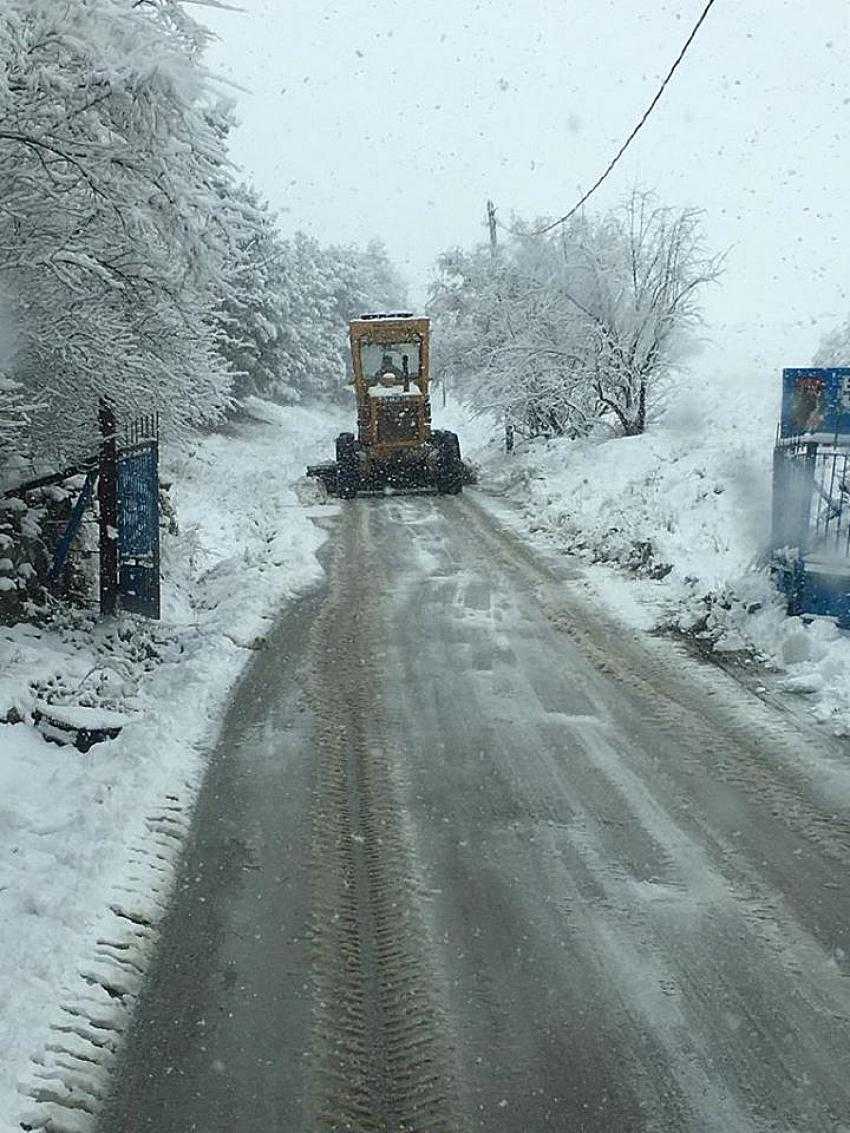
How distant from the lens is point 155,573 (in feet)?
29.6

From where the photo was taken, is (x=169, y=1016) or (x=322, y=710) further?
(x=322, y=710)

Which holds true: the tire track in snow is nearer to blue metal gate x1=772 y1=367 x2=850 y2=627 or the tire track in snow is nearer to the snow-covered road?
the snow-covered road

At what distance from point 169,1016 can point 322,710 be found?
11.0 ft

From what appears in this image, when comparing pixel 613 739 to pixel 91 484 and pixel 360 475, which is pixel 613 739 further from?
pixel 360 475

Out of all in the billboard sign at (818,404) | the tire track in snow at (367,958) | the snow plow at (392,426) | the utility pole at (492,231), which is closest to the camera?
the tire track in snow at (367,958)

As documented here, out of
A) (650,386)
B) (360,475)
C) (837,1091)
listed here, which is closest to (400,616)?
(837,1091)

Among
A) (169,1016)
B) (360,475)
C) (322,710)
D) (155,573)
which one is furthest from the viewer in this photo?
(360,475)

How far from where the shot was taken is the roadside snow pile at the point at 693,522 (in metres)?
7.64

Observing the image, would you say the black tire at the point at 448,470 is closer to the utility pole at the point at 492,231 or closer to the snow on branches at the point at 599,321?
the snow on branches at the point at 599,321

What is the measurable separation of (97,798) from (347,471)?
15.6m

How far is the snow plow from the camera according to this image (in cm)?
2045

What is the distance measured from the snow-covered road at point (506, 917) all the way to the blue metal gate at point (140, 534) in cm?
222

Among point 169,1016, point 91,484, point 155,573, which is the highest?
point 91,484

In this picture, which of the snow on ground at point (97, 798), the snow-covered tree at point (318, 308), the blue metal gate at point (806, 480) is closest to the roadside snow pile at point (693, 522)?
the blue metal gate at point (806, 480)
